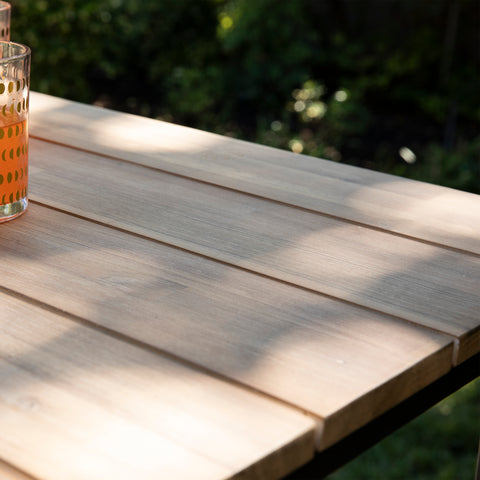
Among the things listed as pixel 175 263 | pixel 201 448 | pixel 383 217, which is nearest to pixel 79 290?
pixel 175 263

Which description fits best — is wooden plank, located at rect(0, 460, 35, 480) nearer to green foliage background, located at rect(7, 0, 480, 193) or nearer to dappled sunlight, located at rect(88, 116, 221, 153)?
dappled sunlight, located at rect(88, 116, 221, 153)

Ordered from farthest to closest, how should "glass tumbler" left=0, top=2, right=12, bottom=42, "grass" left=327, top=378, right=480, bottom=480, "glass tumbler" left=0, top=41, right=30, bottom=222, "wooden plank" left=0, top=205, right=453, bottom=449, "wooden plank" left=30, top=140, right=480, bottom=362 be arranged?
"grass" left=327, top=378, right=480, bottom=480, "glass tumbler" left=0, top=2, right=12, bottom=42, "glass tumbler" left=0, top=41, right=30, bottom=222, "wooden plank" left=30, top=140, right=480, bottom=362, "wooden plank" left=0, top=205, right=453, bottom=449

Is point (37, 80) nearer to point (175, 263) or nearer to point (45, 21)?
point (45, 21)

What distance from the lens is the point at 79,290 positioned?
0.71 meters

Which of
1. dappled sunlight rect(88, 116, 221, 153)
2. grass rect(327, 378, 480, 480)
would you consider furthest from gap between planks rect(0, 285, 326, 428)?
grass rect(327, 378, 480, 480)

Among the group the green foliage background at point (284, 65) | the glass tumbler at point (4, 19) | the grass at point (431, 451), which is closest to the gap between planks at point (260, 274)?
the glass tumbler at point (4, 19)

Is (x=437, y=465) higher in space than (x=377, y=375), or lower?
lower

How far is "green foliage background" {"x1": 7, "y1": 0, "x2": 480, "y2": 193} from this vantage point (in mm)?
4301

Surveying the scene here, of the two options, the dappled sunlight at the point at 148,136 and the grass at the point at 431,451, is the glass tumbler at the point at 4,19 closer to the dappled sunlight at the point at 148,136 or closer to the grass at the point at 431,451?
the dappled sunlight at the point at 148,136

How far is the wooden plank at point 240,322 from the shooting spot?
59cm

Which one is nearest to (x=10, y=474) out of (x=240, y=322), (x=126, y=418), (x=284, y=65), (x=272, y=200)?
(x=126, y=418)

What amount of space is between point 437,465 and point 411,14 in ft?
10.8

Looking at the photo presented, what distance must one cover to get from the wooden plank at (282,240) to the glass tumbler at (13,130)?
61 mm

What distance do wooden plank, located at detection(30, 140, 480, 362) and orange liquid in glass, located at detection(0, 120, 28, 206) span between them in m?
0.06
